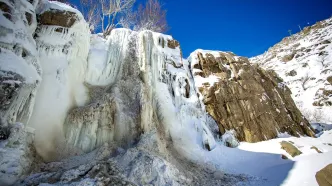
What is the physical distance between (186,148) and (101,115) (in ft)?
14.1

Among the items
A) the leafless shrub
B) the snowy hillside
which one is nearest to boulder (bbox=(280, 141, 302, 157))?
the leafless shrub

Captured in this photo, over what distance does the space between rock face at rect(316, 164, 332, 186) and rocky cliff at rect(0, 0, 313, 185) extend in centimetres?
289

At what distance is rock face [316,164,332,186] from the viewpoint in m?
5.36

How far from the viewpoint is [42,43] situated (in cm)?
751

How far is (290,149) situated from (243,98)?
13.6 ft

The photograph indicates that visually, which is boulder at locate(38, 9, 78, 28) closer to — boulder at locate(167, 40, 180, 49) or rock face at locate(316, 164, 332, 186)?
boulder at locate(167, 40, 180, 49)

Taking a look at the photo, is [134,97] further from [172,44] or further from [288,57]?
[288,57]

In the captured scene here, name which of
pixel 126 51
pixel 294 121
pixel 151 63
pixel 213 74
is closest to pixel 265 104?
pixel 294 121

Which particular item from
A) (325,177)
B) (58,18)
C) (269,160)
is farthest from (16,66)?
(269,160)

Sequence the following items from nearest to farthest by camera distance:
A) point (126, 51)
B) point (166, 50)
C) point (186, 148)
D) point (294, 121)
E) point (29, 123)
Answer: point (29, 123), point (186, 148), point (126, 51), point (166, 50), point (294, 121)

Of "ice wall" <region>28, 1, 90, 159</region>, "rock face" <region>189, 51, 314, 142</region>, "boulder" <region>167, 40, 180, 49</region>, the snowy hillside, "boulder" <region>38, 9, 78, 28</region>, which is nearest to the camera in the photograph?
"ice wall" <region>28, 1, 90, 159</region>

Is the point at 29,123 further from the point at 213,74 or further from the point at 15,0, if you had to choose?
the point at 213,74

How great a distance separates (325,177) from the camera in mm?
5523

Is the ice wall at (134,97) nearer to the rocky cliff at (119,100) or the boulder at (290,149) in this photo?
the rocky cliff at (119,100)
